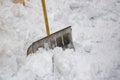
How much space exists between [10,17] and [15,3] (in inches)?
12.6

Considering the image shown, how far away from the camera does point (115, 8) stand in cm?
372

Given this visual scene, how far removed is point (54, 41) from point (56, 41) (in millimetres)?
25

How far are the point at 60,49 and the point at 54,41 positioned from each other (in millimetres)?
115

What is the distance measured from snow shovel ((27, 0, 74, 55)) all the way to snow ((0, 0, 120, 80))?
6 cm

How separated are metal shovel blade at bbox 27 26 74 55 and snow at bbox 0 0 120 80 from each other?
60 mm

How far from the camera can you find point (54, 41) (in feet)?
9.46

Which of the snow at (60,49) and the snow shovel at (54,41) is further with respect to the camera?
the snow shovel at (54,41)

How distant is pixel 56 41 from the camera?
2895 millimetres

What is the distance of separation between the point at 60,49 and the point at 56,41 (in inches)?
4.2

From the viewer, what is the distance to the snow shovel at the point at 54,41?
2814 mm

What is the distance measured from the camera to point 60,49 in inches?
112

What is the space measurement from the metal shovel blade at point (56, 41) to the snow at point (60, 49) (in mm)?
60

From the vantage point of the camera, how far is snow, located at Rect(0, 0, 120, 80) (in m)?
2.70

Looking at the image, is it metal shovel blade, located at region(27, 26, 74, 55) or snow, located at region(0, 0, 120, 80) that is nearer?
snow, located at region(0, 0, 120, 80)
